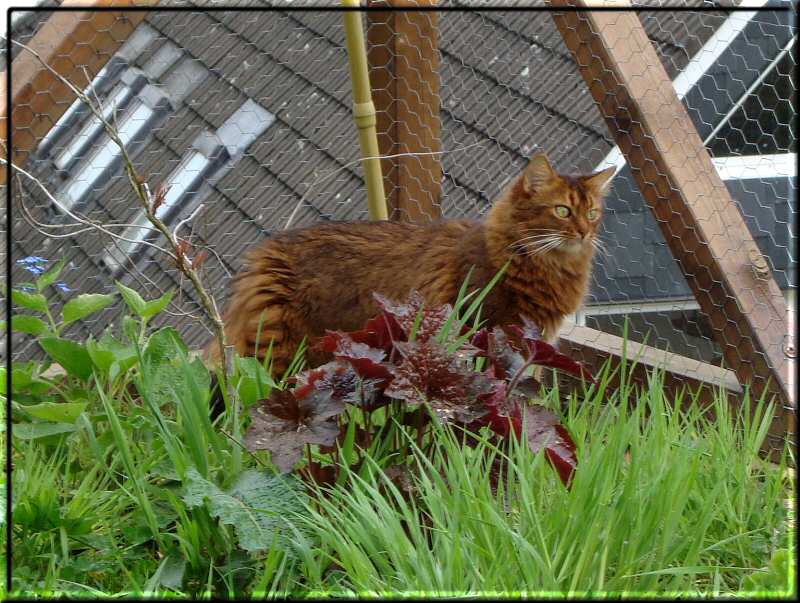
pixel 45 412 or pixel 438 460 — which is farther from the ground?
pixel 438 460

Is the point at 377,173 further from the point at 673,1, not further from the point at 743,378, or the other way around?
the point at 673,1

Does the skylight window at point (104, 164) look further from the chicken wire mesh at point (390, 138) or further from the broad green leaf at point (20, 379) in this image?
the broad green leaf at point (20, 379)

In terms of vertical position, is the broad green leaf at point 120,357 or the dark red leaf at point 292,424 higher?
the dark red leaf at point 292,424

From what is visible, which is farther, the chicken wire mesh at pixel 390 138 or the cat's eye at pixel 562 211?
the chicken wire mesh at pixel 390 138

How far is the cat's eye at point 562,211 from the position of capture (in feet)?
9.35

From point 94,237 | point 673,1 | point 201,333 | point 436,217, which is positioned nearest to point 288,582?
point 436,217

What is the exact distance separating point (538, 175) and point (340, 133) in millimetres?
1713

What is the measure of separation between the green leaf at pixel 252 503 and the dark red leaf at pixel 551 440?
0.45 m

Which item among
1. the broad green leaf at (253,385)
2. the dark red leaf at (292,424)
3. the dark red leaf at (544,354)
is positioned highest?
the dark red leaf at (544,354)

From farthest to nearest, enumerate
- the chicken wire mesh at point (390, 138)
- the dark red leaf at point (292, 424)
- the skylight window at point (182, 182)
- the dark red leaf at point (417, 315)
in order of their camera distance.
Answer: the skylight window at point (182, 182) → the chicken wire mesh at point (390, 138) → the dark red leaf at point (417, 315) → the dark red leaf at point (292, 424)

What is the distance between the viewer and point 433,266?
2826mm

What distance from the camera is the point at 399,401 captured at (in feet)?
6.43

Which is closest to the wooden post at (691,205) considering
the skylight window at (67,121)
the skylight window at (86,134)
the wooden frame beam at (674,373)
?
the wooden frame beam at (674,373)

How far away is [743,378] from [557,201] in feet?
2.35
